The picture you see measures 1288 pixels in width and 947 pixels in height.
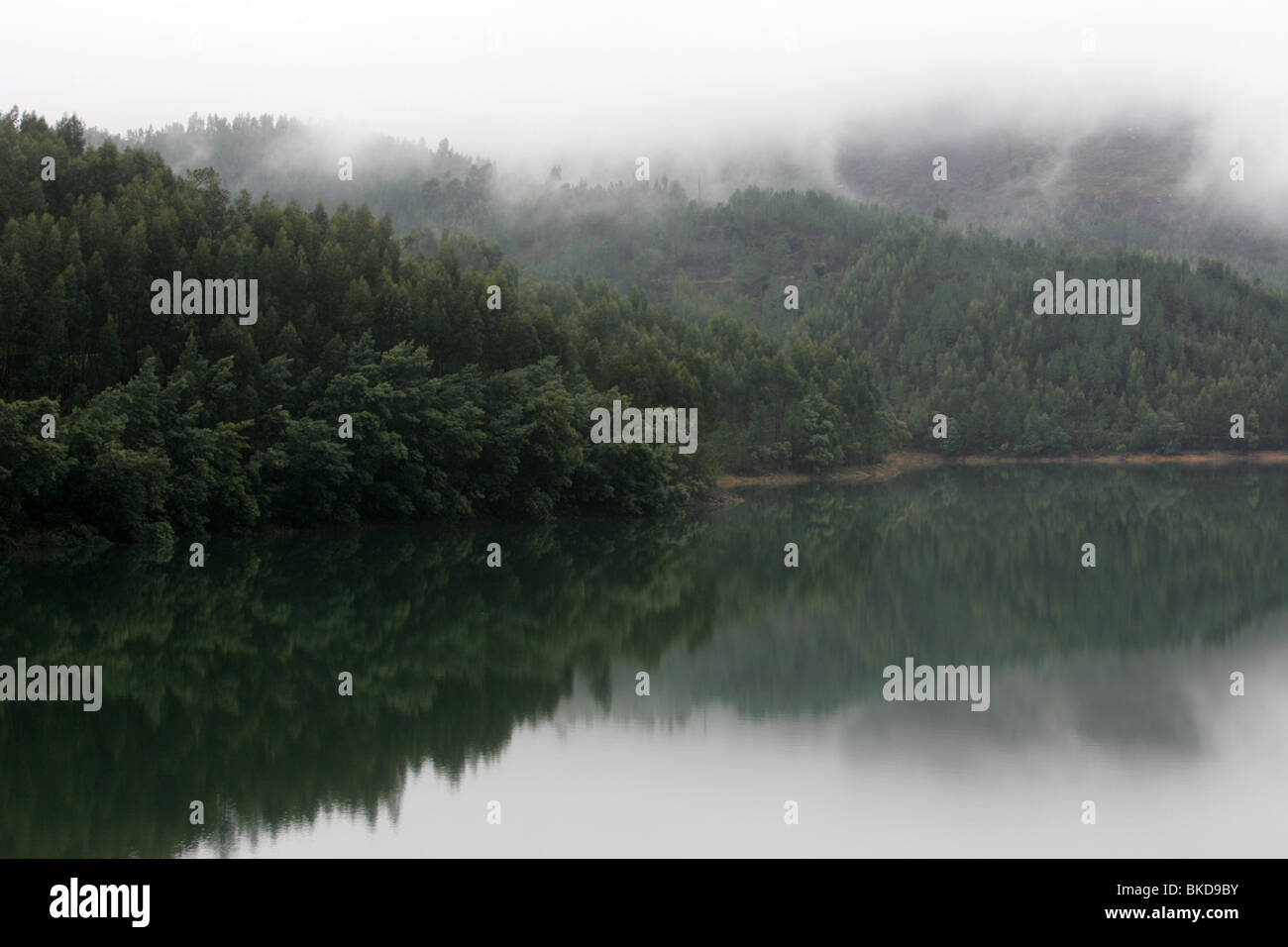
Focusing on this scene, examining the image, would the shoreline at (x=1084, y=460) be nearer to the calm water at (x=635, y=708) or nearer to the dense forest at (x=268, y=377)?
the dense forest at (x=268, y=377)

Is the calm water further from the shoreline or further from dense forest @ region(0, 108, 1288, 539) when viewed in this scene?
the shoreline

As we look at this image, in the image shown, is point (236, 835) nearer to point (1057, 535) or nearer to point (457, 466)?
point (457, 466)

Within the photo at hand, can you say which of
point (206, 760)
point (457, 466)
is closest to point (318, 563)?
point (457, 466)

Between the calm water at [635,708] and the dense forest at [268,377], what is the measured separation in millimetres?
2776

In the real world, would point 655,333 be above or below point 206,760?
above

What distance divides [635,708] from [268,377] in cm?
2627

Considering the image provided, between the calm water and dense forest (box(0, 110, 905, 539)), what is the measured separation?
2.78m

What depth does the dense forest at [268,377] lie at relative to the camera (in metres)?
36.2

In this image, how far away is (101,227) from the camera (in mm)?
42500

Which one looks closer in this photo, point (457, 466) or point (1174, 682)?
point (1174, 682)

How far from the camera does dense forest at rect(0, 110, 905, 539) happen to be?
36.2 meters

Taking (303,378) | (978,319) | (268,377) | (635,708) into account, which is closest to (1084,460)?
(978,319)

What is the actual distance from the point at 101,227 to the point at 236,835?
3459 cm

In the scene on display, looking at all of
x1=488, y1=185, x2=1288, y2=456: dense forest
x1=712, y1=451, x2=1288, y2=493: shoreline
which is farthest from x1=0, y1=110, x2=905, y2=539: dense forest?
x1=712, y1=451, x2=1288, y2=493: shoreline
